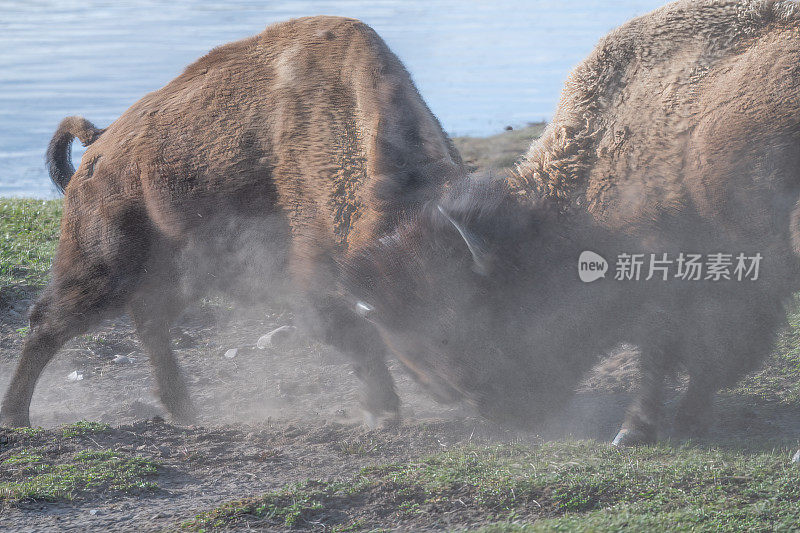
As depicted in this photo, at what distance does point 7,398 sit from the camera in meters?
4.86

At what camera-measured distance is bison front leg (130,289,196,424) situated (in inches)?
206

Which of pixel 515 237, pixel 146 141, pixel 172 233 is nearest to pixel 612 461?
pixel 515 237

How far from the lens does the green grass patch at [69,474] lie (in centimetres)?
336

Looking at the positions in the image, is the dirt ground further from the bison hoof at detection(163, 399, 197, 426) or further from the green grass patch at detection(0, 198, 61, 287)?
the green grass patch at detection(0, 198, 61, 287)

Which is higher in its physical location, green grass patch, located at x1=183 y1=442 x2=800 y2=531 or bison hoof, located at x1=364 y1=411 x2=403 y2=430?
green grass patch, located at x1=183 y1=442 x2=800 y2=531

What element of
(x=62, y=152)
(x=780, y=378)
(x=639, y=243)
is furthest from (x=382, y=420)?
(x=62, y=152)

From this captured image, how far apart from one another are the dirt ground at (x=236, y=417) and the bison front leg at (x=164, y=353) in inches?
7.5

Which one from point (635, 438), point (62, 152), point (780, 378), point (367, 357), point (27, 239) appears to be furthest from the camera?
point (27, 239)

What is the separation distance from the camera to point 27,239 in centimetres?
812

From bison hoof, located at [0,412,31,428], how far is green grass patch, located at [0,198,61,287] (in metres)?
2.52

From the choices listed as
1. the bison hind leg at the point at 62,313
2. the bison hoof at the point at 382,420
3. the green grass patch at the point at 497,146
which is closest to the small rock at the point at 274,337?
the bison hind leg at the point at 62,313

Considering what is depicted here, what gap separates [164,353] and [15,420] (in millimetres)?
934

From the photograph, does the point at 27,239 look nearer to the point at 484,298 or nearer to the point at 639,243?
the point at 484,298

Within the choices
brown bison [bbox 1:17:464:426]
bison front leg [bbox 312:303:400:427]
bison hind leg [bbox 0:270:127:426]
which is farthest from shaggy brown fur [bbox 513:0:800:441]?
bison hind leg [bbox 0:270:127:426]
